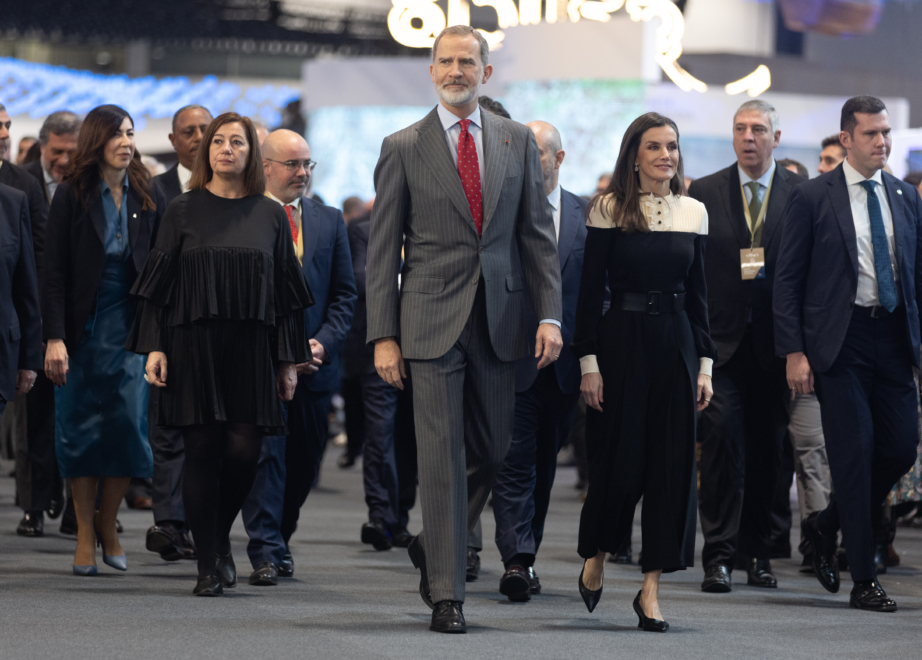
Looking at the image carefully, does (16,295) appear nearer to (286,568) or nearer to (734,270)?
(286,568)

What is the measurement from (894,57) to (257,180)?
1691cm

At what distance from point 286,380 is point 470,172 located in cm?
100

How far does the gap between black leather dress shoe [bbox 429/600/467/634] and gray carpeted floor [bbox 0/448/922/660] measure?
5 centimetres

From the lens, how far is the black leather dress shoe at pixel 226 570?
4301 millimetres

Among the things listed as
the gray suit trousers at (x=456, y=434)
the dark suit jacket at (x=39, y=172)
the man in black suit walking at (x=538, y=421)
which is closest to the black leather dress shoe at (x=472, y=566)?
the man in black suit walking at (x=538, y=421)

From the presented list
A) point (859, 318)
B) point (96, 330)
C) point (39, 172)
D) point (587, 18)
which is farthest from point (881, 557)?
point (587, 18)

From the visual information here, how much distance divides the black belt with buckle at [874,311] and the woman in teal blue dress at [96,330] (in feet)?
8.49

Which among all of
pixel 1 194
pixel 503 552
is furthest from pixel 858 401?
pixel 1 194

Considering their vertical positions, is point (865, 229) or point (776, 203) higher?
point (776, 203)

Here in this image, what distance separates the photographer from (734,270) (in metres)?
4.93

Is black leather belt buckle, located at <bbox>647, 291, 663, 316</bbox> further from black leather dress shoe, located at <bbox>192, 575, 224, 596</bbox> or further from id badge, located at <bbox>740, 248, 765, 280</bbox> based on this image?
black leather dress shoe, located at <bbox>192, 575, 224, 596</bbox>

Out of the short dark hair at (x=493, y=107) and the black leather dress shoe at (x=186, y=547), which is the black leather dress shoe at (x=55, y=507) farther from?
the short dark hair at (x=493, y=107)

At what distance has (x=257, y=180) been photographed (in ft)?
14.1

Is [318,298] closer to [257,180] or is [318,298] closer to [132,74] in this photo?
[257,180]
